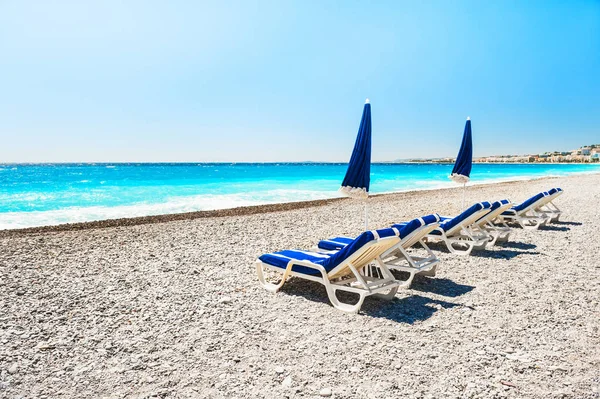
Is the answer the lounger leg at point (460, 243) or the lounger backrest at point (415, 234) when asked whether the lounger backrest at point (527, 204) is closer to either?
the lounger leg at point (460, 243)

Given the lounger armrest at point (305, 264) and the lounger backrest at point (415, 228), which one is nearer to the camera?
the lounger armrest at point (305, 264)

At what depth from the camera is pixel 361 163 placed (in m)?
4.88

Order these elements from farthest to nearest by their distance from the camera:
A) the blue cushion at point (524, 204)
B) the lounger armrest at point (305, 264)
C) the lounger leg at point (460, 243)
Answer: the blue cushion at point (524, 204) → the lounger leg at point (460, 243) → the lounger armrest at point (305, 264)

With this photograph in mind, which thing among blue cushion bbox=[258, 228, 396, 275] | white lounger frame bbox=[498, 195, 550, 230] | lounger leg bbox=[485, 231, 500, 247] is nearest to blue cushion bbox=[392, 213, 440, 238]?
blue cushion bbox=[258, 228, 396, 275]

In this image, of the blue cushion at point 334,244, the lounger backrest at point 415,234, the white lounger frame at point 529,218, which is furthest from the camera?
the white lounger frame at point 529,218

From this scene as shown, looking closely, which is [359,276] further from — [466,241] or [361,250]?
[466,241]

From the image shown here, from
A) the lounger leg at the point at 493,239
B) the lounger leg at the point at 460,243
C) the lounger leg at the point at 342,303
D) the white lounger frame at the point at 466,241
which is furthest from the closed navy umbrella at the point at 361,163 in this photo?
the lounger leg at the point at 493,239

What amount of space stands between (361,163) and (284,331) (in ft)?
7.49

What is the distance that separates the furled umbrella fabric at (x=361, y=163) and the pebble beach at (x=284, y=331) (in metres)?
1.30

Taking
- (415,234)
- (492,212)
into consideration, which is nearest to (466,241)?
(492,212)

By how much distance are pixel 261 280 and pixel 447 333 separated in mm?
2273

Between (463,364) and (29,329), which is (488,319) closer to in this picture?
(463,364)

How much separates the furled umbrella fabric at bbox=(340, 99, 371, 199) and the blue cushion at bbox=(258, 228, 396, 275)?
0.92 meters

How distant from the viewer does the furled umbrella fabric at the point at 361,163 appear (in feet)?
15.9
